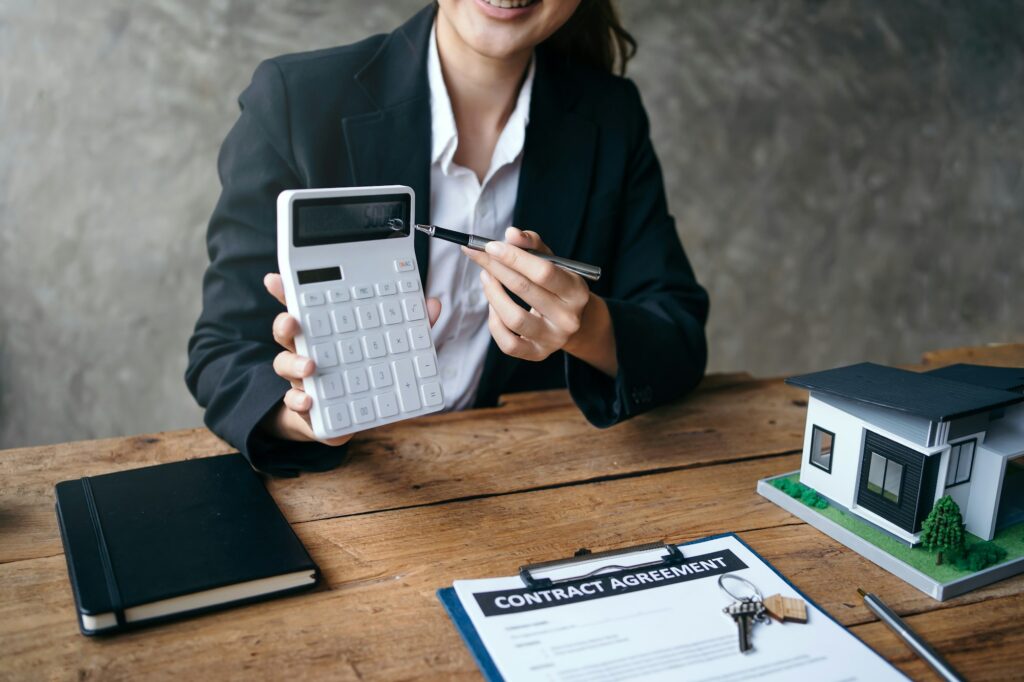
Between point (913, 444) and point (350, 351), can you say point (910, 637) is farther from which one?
point (350, 351)

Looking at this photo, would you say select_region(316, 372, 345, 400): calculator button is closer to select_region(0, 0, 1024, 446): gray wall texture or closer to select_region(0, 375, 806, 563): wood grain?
select_region(0, 375, 806, 563): wood grain

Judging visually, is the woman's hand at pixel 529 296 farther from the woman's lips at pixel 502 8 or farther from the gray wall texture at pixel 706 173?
the gray wall texture at pixel 706 173

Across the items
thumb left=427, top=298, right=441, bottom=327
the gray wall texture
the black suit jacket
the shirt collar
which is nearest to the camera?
thumb left=427, top=298, right=441, bottom=327

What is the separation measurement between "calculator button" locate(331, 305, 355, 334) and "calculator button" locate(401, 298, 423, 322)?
2.7 inches

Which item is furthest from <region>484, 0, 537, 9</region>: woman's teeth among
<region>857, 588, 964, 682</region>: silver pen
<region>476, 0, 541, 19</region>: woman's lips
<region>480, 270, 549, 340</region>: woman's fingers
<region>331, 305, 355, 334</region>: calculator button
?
<region>857, 588, 964, 682</region>: silver pen

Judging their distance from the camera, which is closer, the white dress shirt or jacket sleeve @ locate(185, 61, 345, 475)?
jacket sleeve @ locate(185, 61, 345, 475)

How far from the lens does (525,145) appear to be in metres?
1.30

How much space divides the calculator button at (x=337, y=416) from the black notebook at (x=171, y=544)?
0.37 ft

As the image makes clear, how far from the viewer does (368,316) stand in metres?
0.86

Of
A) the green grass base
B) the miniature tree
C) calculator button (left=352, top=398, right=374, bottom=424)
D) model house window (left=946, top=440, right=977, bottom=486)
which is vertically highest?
calculator button (left=352, top=398, right=374, bottom=424)

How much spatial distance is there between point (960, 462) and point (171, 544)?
0.78 metres

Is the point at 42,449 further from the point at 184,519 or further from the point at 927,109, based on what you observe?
the point at 927,109

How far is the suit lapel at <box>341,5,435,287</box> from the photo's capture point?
1198 millimetres

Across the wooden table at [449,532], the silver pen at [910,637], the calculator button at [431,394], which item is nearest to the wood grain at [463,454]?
A: the wooden table at [449,532]
